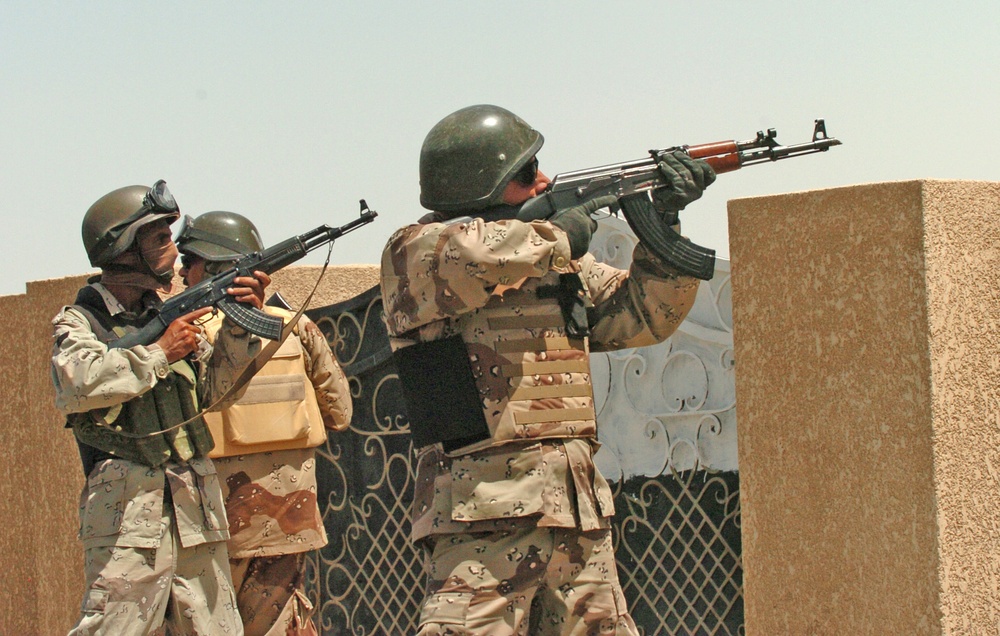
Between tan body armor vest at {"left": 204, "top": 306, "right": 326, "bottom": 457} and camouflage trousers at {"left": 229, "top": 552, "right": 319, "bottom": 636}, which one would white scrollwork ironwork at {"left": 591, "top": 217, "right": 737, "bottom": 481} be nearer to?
tan body armor vest at {"left": 204, "top": 306, "right": 326, "bottom": 457}

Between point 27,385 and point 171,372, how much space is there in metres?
2.42

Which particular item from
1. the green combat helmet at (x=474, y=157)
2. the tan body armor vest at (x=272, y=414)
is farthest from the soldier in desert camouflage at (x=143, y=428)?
the green combat helmet at (x=474, y=157)

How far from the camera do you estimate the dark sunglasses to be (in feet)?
12.6

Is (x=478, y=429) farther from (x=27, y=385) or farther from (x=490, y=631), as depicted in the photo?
(x=27, y=385)

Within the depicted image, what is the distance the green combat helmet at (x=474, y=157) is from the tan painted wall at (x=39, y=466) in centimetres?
209

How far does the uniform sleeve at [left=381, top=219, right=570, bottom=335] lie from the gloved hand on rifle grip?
361 millimetres

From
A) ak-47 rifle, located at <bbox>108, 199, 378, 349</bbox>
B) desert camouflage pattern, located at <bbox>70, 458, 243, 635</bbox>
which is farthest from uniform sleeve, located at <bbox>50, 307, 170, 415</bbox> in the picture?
desert camouflage pattern, located at <bbox>70, 458, 243, 635</bbox>

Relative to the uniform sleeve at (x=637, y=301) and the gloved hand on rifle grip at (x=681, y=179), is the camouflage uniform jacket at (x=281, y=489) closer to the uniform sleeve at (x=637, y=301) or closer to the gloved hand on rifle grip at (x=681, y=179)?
the uniform sleeve at (x=637, y=301)

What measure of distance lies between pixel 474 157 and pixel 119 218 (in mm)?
1333

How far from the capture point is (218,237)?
516 cm

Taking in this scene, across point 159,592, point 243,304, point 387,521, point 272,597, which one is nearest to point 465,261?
point 243,304

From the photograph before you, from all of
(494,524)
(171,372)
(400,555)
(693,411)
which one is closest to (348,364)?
(400,555)

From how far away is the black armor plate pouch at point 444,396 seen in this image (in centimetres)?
362

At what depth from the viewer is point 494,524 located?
353 cm
